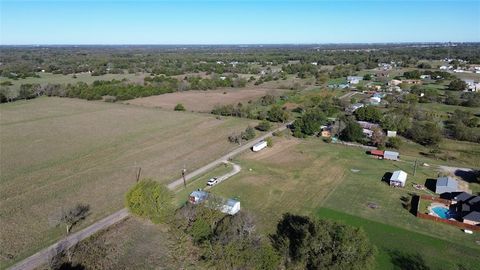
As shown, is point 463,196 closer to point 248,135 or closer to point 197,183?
point 197,183

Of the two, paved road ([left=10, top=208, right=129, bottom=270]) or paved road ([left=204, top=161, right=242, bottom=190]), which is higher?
paved road ([left=10, top=208, right=129, bottom=270])

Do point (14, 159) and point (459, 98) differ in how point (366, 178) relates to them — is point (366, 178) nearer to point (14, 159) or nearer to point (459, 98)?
point (14, 159)

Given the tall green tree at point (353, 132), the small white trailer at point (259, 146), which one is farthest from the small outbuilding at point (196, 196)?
the tall green tree at point (353, 132)

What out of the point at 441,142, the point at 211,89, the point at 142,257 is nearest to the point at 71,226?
the point at 142,257

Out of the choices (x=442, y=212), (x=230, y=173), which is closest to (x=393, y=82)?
(x=442, y=212)

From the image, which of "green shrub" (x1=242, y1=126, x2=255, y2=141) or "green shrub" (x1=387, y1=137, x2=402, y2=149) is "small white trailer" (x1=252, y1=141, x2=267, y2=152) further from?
"green shrub" (x1=387, y1=137, x2=402, y2=149)

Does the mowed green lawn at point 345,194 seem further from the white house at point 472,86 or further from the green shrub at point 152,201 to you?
the white house at point 472,86

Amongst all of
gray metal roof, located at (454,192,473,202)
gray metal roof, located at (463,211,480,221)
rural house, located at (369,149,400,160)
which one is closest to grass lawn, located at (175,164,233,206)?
rural house, located at (369,149,400,160)
